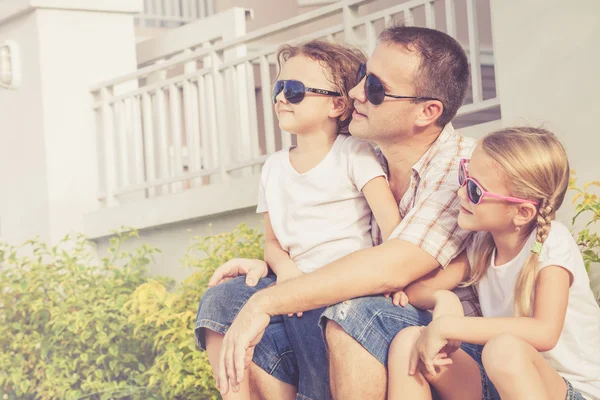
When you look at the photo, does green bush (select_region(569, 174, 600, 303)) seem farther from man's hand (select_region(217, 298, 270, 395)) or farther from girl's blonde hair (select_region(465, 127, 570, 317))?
man's hand (select_region(217, 298, 270, 395))

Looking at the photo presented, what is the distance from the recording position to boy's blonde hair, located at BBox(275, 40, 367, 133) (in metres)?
3.33

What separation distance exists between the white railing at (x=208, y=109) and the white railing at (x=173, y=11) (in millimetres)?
5671

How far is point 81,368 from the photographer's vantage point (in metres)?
6.24

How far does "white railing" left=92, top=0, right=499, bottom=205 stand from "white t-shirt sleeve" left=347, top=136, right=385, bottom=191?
207 centimetres

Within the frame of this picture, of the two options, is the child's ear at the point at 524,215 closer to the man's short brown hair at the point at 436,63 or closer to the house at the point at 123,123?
the man's short brown hair at the point at 436,63

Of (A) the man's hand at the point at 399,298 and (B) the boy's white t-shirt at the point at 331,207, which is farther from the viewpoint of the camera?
(B) the boy's white t-shirt at the point at 331,207

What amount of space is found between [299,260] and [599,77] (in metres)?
1.61

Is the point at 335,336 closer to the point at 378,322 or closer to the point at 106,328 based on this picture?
the point at 378,322

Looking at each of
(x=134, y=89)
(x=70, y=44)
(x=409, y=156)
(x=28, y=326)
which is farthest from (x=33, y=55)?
(x=409, y=156)

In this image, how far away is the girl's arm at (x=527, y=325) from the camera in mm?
2482

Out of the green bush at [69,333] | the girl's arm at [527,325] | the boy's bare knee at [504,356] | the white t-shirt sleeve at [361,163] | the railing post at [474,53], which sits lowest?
the green bush at [69,333]

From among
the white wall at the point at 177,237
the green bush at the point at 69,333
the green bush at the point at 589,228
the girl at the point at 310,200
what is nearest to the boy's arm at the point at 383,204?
the girl at the point at 310,200

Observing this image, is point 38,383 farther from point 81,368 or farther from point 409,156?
point 409,156

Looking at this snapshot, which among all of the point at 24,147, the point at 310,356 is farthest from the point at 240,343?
the point at 24,147
